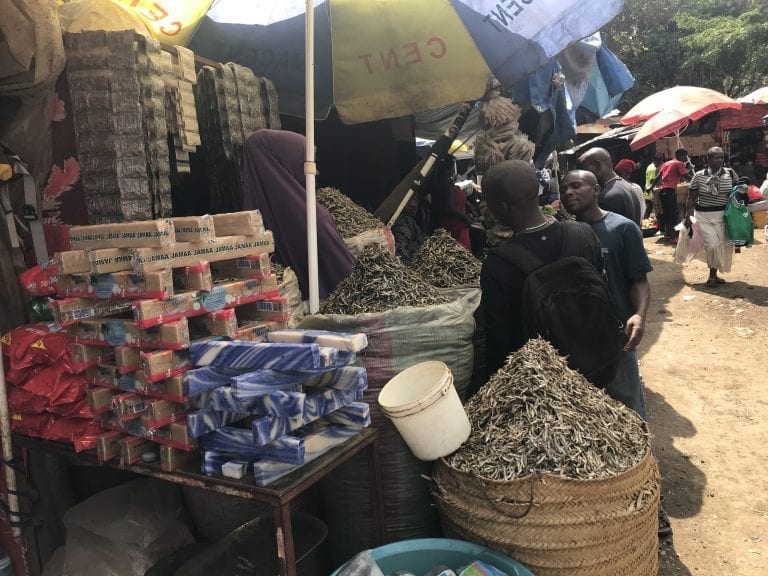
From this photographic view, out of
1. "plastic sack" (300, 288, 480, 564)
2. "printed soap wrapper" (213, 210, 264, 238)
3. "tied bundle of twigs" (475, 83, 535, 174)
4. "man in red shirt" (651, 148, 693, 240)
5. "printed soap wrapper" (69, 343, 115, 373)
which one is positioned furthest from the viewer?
"man in red shirt" (651, 148, 693, 240)

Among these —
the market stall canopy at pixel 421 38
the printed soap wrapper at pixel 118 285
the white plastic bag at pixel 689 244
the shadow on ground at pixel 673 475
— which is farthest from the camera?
the white plastic bag at pixel 689 244

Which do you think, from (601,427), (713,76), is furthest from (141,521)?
(713,76)

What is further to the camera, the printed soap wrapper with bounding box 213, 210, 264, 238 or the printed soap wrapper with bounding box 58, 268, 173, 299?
the printed soap wrapper with bounding box 213, 210, 264, 238

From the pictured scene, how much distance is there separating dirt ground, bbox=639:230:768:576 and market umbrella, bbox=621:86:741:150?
442 centimetres

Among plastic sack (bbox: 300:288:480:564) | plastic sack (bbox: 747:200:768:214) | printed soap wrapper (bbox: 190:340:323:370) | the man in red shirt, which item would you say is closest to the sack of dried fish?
plastic sack (bbox: 300:288:480:564)

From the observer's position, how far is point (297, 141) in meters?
3.34

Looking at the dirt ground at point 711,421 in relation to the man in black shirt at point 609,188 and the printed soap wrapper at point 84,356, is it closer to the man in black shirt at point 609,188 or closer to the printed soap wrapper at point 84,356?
the man in black shirt at point 609,188

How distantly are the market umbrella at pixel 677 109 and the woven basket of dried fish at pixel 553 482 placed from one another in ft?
37.0

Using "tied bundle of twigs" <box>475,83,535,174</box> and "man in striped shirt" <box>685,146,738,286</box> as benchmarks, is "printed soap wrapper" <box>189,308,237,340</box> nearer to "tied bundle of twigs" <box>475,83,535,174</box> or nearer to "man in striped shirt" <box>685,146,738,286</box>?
"tied bundle of twigs" <box>475,83,535,174</box>

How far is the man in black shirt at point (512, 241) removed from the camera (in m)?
2.58

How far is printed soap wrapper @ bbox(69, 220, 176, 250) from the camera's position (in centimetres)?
188

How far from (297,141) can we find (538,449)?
2214 millimetres

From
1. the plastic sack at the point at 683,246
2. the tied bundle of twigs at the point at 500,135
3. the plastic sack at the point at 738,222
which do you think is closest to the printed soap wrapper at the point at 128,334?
the tied bundle of twigs at the point at 500,135

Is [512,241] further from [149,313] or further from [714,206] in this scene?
[714,206]
